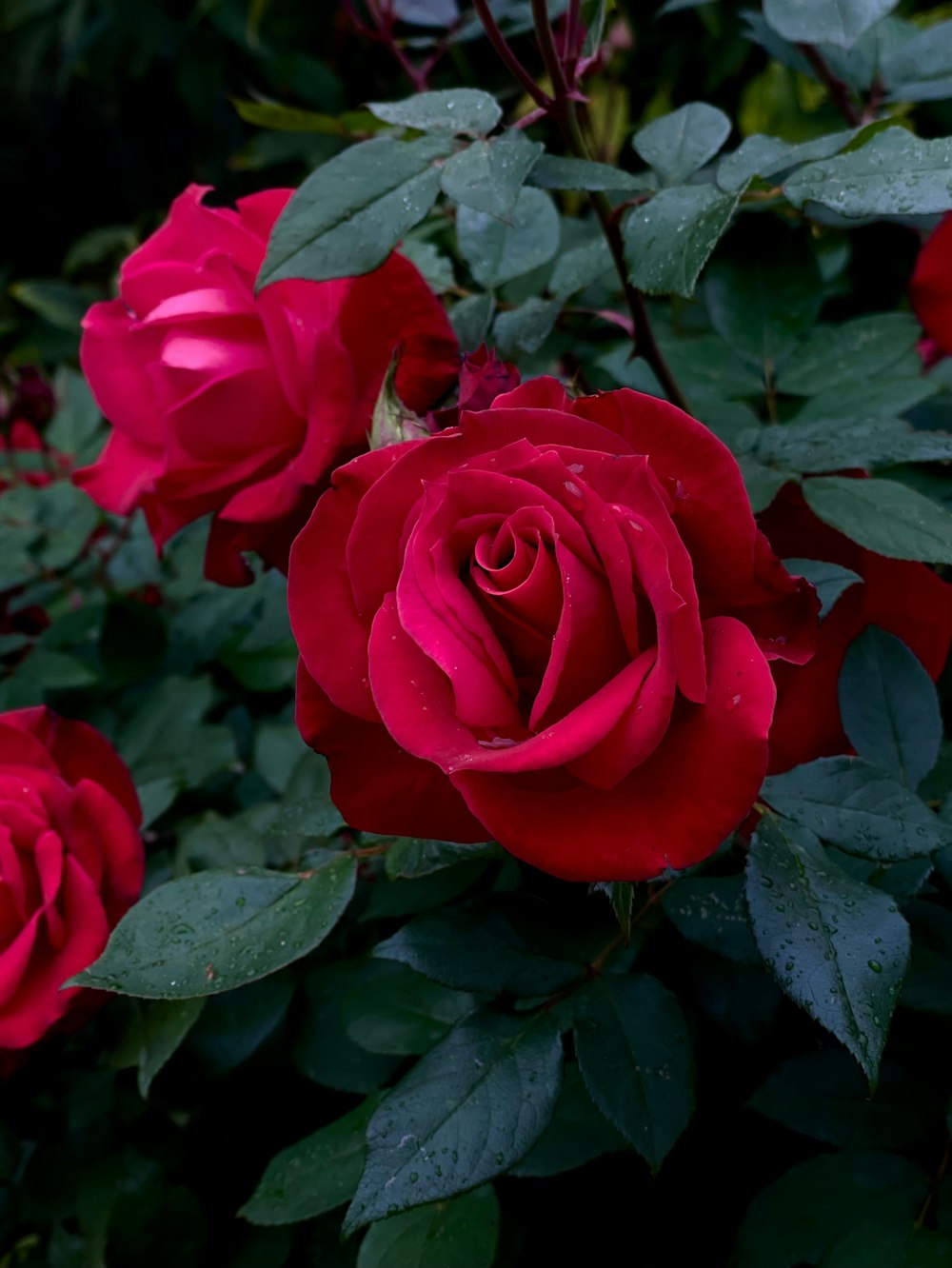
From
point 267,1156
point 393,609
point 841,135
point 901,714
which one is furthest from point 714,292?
point 267,1156

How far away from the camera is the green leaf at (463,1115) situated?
14.8 inches

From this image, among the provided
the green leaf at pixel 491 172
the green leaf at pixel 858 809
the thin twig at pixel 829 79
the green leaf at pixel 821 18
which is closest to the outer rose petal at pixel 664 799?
the green leaf at pixel 858 809

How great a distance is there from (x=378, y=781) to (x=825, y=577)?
220 millimetres

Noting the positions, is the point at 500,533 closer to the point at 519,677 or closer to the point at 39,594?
the point at 519,677

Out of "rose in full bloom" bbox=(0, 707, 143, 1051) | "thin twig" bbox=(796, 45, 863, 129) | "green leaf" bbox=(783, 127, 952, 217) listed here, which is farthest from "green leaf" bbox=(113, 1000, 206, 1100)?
"thin twig" bbox=(796, 45, 863, 129)

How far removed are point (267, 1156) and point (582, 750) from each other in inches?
20.0

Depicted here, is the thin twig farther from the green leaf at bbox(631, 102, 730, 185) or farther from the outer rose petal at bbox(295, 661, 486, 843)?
the outer rose petal at bbox(295, 661, 486, 843)

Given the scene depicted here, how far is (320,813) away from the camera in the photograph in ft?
1.81

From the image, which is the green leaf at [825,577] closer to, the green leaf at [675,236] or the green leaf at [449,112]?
the green leaf at [675,236]

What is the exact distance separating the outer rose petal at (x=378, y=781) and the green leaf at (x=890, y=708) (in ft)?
0.68

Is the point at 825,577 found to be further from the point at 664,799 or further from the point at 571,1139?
the point at 571,1139

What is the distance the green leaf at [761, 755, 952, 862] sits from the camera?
413 millimetres

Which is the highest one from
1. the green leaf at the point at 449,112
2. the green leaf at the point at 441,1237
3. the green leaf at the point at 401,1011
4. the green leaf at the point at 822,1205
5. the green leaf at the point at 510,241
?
the green leaf at the point at 449,112

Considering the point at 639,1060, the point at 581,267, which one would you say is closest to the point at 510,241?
the point at 581,267
